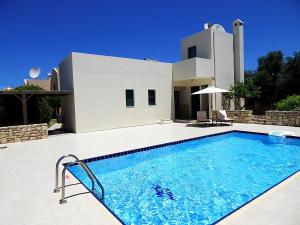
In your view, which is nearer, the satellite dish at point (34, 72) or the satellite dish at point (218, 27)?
the satellite dish at point (218, 27)

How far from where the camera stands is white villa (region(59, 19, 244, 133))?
14.8 m

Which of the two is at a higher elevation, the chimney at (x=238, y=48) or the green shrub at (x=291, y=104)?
the chimney at (x=238, y=48)

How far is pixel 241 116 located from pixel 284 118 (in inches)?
123

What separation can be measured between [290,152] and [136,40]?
69.4 ft

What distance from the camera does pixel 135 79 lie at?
17094 mm

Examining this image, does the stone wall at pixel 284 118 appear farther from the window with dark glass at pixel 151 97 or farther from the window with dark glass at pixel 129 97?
the window with dark glass at pixel 129 97

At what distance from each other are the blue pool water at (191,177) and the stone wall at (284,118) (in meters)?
3.67

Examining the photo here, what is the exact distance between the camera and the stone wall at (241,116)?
15992 mm

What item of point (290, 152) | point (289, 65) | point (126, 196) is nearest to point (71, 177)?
point (126, 196)

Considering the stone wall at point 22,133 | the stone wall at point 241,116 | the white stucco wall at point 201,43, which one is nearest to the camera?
the stone wall at point 22,133

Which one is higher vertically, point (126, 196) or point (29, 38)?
point (29, 38)

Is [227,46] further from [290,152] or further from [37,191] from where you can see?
[37,191]

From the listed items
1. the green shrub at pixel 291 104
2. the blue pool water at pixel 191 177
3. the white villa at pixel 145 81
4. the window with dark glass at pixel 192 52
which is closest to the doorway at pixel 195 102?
the white villa at pixel 145 81

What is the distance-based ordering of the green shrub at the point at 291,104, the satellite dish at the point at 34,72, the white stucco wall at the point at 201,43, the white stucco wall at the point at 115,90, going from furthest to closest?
the satellite dish at the point at 34,72
the white stucco wall at the point at 201,43
the white stucco wall at the point at 115,90
the green shrub at the point at 291,104
